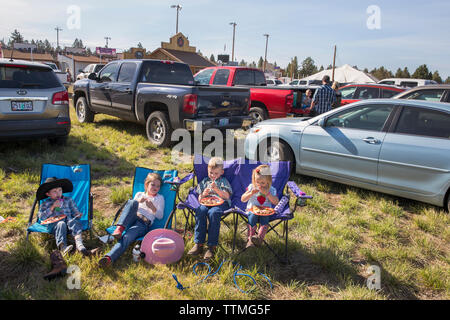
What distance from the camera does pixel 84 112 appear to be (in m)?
9.81

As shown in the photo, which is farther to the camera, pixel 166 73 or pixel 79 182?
pixel 166 73

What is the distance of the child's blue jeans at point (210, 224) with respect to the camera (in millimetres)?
3322

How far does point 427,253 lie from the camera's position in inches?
139

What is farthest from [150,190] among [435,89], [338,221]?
[435,89]

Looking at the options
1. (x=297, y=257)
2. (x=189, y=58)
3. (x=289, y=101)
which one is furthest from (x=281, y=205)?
(x=189, y=58)

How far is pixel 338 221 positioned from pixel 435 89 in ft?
17.2

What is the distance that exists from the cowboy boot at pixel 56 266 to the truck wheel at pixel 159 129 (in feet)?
14.5

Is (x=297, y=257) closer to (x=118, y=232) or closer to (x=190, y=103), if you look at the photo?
(x=118, y=232)

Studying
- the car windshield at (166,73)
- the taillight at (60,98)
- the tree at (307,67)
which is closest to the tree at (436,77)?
the tree at (307,67)

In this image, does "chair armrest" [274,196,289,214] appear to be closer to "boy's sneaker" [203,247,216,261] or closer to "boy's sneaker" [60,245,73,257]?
"boy's sneaker" [203,247,216,261]

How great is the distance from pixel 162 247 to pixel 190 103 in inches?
159

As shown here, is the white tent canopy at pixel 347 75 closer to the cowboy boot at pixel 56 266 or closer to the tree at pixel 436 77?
the tree at pixel 436 77
